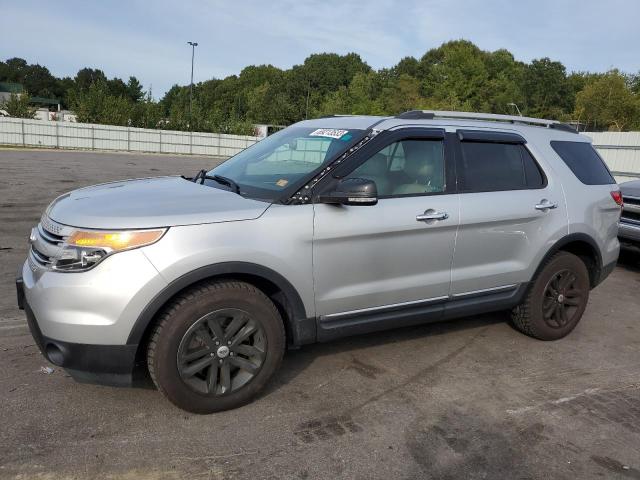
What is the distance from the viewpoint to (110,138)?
36.8 metres

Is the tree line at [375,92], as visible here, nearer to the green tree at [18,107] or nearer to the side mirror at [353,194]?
the green tree at [18,107]

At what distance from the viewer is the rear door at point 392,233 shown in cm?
352

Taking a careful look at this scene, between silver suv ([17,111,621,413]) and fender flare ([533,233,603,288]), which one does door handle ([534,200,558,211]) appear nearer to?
silver suv ([17,111,621,413])

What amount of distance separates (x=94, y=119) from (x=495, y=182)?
138 ft

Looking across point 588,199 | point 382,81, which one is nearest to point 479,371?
point 588,199

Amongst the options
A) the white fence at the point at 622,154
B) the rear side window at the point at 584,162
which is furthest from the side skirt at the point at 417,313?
the white fence at the point at 622,154

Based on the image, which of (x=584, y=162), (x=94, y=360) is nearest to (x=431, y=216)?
(x=584, y=162)

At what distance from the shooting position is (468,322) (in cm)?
525

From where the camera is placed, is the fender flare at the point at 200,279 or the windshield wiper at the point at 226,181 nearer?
the fender flare at the point at 200,279

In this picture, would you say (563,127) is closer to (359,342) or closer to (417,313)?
(417,313)

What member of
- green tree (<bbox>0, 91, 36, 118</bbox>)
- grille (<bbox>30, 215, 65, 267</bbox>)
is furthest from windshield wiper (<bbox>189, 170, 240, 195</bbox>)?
green tree (<bbox>0, 91, 36, 118</bbox>)

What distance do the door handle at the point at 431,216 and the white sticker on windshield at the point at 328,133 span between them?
2.60ft

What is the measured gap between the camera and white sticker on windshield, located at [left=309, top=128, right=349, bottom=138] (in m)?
3.94

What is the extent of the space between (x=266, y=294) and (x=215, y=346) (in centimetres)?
47
